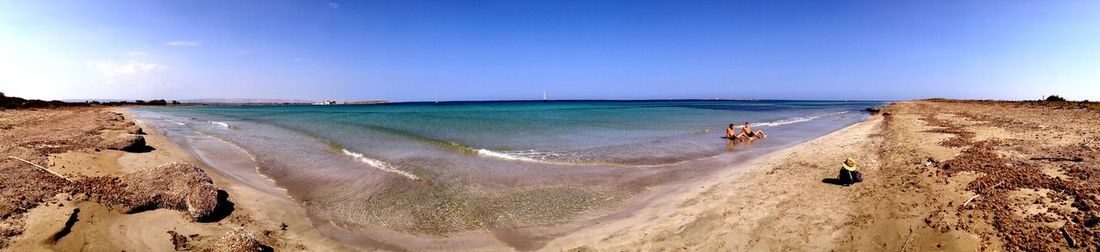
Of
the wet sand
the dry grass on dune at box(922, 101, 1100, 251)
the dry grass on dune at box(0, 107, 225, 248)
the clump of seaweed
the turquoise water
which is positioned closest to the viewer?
the dry grass on dune at box(922, 101, 1100, 251)

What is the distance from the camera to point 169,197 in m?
6.73

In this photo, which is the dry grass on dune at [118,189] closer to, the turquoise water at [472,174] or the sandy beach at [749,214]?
the sandy beach at [749,214]

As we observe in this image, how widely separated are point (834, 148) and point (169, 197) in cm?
1802

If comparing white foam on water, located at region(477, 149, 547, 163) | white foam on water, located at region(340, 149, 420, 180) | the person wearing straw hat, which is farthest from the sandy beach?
white foam on water, located at region(477, 149, 547, 163)

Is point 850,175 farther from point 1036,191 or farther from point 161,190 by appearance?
point 161,190

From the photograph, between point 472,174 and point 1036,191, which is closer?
Result: point 1036,191

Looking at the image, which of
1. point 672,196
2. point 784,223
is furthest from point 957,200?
point 672,196

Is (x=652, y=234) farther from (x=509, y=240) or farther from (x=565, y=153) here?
(x=565, y=153)

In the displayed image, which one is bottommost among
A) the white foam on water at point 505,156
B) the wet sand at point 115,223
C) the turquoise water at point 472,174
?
the turquoise water at point 472,174

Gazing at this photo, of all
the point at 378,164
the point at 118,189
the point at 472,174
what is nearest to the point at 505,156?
the point at 472,174

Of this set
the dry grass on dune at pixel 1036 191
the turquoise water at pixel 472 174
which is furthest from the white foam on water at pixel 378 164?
the dry grass on dune at pixel 1036 191

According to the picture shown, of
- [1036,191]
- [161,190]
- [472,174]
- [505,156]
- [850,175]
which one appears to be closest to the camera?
[1036,191]

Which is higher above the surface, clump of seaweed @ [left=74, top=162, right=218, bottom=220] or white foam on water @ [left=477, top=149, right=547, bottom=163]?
clump of seaweed @ [left=74, top=162, right=218, bottom=220]

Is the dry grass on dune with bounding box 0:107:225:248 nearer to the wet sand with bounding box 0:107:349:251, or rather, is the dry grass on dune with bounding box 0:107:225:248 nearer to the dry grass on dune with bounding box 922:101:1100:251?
the wet sand with bounding box 0:107:349:251
